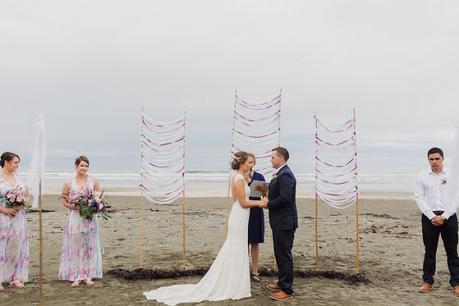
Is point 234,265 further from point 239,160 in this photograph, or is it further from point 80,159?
point 80,159

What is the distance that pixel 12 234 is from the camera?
735 centimetres

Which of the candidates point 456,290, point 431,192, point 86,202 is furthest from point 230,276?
point 456,290

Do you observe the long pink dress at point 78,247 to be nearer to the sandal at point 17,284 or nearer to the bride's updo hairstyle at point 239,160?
the sandal at point 17,284

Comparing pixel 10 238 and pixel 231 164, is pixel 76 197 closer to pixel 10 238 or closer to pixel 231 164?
pixel 10 238

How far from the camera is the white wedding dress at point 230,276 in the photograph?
663 cm

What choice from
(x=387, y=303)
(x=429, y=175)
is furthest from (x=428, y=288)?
(x=429, y=175)

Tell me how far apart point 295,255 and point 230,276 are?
3.59 meters

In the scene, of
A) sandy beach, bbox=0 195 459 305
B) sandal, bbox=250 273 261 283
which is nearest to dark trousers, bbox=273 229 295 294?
sandy beach, bbox=0 195 459 305

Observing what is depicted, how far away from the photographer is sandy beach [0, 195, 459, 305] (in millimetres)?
6762

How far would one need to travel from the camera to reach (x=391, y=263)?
360 inches

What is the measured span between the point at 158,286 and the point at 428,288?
14.7ft

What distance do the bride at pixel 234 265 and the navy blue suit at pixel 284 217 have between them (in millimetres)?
283

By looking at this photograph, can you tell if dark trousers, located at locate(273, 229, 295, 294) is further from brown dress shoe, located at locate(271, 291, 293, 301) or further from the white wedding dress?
the white wedding dress

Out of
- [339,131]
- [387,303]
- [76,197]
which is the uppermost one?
[339,131]
